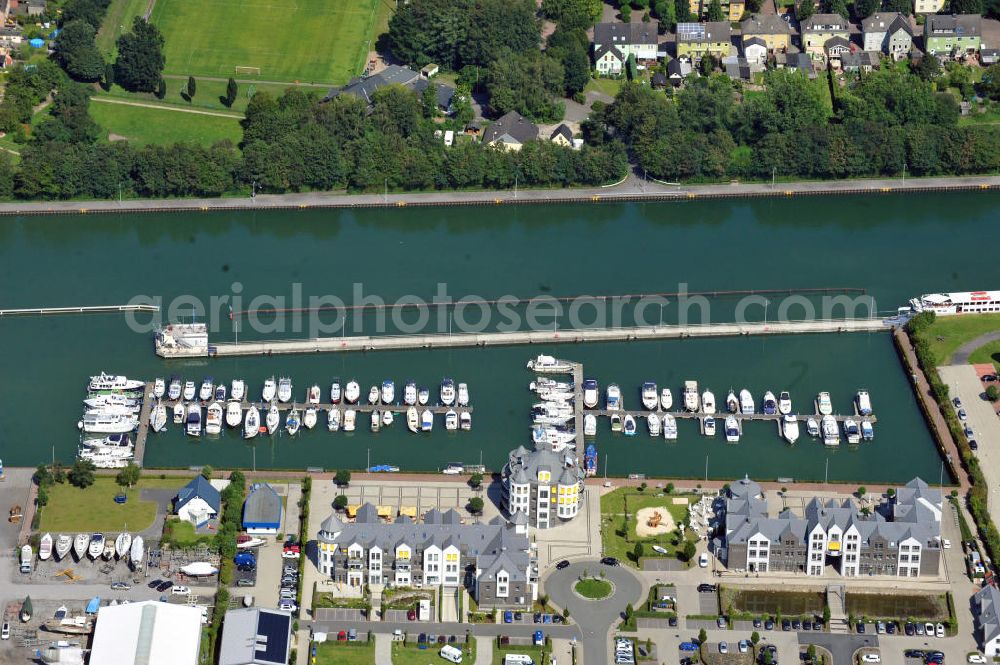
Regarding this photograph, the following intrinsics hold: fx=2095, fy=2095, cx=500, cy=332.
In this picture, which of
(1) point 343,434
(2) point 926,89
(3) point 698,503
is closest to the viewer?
(3) point 698,503

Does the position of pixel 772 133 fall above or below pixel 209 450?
above

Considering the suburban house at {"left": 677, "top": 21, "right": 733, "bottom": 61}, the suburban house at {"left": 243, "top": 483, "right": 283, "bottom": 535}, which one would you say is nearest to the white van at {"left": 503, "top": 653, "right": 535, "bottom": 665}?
the suburban house at {"left": 243, "top": 483, "right": 283, "bottom": 535}

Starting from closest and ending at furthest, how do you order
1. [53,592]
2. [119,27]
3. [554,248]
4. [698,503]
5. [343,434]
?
[53,592], [698,503], [343,434], [554,248], [119,27]

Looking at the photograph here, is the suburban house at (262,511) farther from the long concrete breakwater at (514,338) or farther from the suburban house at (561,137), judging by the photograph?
the suburban house at (561,137)

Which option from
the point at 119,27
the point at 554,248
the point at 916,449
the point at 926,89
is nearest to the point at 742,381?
the point at 916,449

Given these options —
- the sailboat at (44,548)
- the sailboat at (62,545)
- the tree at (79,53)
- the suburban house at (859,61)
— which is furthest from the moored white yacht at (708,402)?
the tree at (79,53)

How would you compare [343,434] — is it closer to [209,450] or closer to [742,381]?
[209,450]

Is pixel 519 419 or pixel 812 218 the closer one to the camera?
pixel 519 419
